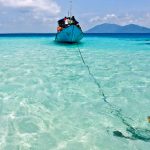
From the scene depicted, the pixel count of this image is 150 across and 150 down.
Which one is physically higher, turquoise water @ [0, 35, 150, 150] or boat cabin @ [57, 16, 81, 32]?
boat cabin @ [57, 16, 81, 32]

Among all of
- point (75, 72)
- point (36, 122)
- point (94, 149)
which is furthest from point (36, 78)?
point (94, 149)

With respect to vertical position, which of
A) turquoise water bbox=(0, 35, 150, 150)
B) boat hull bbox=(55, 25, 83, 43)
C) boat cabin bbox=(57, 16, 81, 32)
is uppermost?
boat cabin bbox=(57, 16, 81, 32)

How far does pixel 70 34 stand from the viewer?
29.8m

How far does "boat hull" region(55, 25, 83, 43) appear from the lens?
28939 mm

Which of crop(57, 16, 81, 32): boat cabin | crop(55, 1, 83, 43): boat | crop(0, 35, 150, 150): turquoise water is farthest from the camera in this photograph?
crop(57, 16, 81, 32): boat cabin

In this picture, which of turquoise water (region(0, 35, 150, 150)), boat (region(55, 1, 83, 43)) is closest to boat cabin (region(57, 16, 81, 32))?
boat (region(55, 1, 83, 43))

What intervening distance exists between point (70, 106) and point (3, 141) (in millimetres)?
2523

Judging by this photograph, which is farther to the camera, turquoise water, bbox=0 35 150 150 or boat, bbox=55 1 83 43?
boat, bbox=55 1 83 43

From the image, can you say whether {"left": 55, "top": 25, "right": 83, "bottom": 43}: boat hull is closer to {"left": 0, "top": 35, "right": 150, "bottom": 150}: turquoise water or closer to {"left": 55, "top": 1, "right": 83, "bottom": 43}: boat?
{"left": 55, "top": 1, "right": 83, "bottom": 43}: boat

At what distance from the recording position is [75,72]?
12.5 metres

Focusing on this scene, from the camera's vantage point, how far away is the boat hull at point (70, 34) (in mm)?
28939

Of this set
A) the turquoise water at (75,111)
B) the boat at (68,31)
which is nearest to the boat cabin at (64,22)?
the boat at (68,31)

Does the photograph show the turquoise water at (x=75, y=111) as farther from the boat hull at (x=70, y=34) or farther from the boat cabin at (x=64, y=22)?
the boat cabin at (x=64, y=22)

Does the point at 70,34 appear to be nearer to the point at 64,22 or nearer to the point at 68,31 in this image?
the point at 68,31
